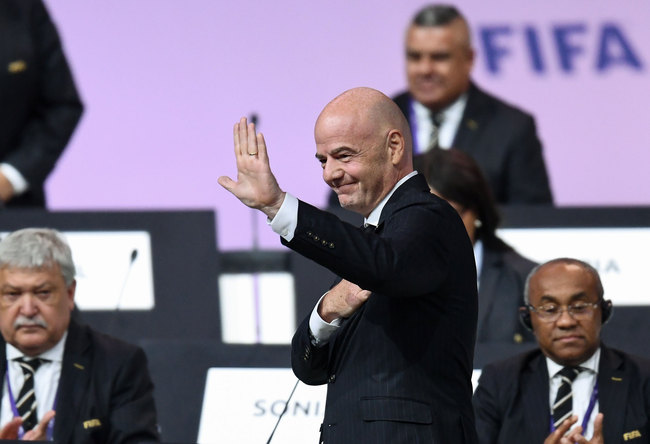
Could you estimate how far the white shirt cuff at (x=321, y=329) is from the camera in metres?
3.13

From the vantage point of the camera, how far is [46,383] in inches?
174

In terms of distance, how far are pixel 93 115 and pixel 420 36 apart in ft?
7.81

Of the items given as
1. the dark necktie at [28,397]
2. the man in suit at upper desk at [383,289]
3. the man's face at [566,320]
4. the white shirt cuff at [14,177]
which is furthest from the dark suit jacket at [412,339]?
the white shirt cuff at [14,177]

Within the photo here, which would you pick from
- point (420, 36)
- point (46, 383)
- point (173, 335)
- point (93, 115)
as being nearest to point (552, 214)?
point (420, 36)

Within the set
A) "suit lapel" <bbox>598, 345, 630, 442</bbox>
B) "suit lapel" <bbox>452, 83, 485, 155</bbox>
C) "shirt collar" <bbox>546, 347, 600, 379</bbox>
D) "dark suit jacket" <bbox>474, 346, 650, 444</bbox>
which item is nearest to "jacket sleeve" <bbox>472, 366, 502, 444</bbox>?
"dark suit jacket" <bbox>474, 346, 650, 444</bbox>

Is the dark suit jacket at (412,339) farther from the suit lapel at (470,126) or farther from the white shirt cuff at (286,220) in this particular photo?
the suit lapel at (470,126)

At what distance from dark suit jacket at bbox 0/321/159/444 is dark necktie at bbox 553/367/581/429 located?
125 cm

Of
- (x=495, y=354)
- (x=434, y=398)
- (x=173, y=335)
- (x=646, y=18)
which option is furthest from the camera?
(x=646, y=18)

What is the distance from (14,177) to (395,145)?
2.97 metres

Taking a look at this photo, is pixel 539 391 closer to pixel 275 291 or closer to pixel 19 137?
pixel 275 291

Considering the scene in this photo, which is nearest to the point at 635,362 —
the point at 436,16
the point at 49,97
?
the point at 436,16

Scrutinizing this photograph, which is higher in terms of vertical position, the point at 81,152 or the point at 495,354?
the point at 81,152

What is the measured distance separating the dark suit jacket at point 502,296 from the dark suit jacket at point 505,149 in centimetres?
66

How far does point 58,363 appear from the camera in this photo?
14.7ft
